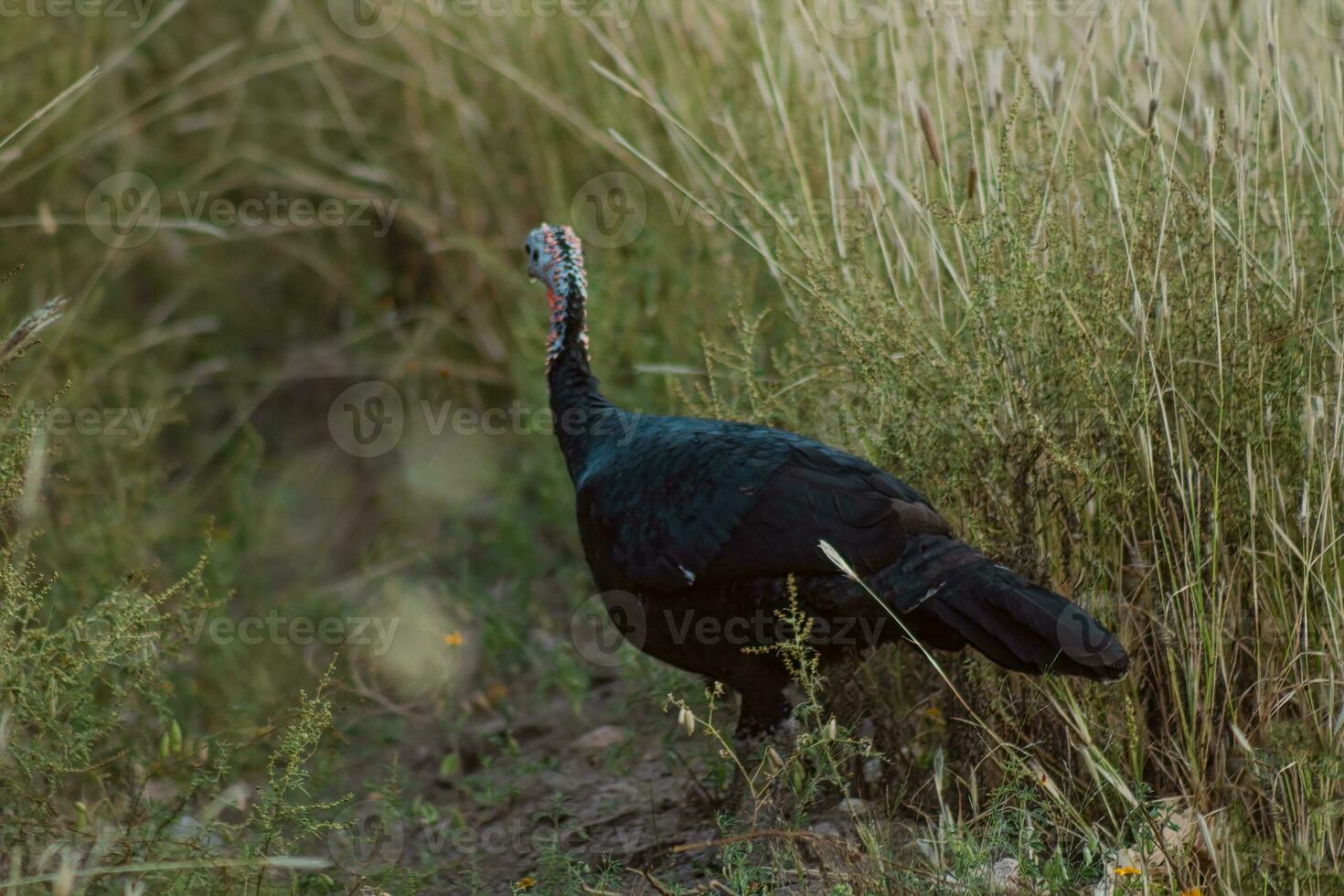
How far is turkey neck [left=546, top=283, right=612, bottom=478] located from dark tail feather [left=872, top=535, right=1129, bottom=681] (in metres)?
1.13

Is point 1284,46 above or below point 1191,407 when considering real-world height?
above

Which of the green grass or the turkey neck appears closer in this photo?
the green grass

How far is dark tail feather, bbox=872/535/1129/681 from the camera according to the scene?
7.95 feet

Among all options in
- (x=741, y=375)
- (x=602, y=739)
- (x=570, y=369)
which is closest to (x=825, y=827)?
(x=602, y=739)

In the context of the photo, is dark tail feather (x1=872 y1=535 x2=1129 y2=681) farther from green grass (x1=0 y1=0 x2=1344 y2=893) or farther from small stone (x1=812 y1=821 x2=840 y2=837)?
small stone (x1=812 y1=821 x2=840 y2=837)

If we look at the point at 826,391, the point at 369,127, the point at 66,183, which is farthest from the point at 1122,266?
the point at 66,183

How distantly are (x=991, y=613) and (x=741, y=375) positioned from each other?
1355 mm

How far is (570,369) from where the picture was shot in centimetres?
364

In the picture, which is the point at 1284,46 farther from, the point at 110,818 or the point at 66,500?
the point at 66,500

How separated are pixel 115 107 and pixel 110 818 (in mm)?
3997

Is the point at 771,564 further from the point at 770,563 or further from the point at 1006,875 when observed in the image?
the point at 1006,875

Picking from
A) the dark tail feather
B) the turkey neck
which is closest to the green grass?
the dark tail feather

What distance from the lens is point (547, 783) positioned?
12.3 feet

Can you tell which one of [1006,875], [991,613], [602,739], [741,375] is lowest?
[602,739]
